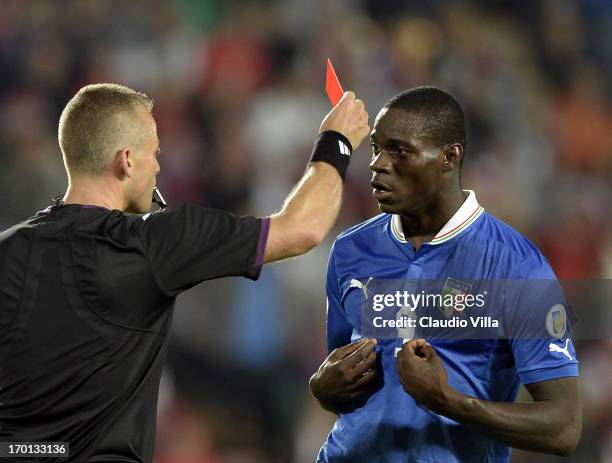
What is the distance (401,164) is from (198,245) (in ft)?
2.53

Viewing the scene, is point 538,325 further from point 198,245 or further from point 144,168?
point 144,168

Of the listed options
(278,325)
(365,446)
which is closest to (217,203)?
(278,325)

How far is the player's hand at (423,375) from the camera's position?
251 cm

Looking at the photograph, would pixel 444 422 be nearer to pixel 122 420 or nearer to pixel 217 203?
pixel 122 420

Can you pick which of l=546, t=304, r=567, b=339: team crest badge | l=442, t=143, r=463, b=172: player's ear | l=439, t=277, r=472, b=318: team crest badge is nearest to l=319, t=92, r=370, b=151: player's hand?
l=442, t=143, r=463, b=172: player's ear

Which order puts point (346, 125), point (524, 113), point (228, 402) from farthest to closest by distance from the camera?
1. point (524, 113)
2. point (228, 402)
3. point (346, 125)

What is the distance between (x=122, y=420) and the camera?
7.98 ft

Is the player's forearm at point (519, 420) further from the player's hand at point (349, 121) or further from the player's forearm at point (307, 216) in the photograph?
the player's hand at point (349, 121)

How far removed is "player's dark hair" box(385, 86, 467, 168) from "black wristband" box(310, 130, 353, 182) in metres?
0.34

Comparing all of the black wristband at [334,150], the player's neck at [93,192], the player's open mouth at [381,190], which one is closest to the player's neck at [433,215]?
the player's open mouth at [381,190]

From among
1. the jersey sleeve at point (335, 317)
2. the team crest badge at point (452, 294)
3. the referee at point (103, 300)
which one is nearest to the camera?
the referee at point (103, 300)

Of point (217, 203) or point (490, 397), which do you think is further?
point (217, 203)

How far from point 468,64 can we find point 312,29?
114cm

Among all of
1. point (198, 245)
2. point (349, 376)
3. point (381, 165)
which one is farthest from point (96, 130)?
point (349, 376)
